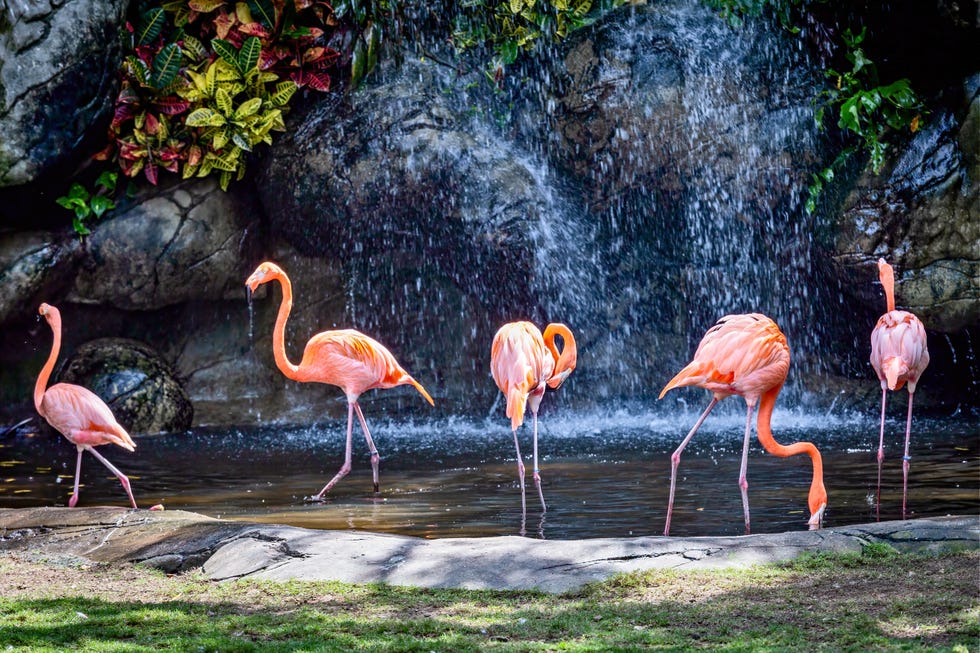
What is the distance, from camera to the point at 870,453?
6930 mm

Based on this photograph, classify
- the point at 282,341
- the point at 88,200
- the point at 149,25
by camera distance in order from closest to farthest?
the point at 282,341, the point at 88,200, the point at 149,25

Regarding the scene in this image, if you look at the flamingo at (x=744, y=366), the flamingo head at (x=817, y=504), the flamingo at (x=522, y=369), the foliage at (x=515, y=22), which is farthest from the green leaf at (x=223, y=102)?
the flamingo head at (x=817, y=504)

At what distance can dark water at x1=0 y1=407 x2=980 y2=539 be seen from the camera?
522 cm

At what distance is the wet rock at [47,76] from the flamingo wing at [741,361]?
5964 millimetres

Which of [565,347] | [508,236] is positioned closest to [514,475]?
[565,347]

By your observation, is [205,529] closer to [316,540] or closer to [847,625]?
[316,540]

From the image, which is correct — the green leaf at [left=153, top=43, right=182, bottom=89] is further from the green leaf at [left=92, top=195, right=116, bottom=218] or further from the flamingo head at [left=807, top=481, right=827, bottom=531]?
the flamingo head at [left=807, top=481, right=827, bottom=531]

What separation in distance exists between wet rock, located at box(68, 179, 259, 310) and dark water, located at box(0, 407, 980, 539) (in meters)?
1.38

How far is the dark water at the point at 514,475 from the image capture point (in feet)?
17.1

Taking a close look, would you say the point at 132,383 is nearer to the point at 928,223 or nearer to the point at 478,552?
the point at 478,552

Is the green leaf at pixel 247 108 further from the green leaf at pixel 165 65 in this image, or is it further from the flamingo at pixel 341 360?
the flamingo at pixel 341 360

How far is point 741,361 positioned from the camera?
5.16m

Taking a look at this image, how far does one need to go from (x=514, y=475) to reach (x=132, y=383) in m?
4.37

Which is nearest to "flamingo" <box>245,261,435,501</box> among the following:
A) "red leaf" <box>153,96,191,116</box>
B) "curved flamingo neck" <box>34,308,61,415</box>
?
"curved flamingo neck" <box>34,308,61,415</box>
